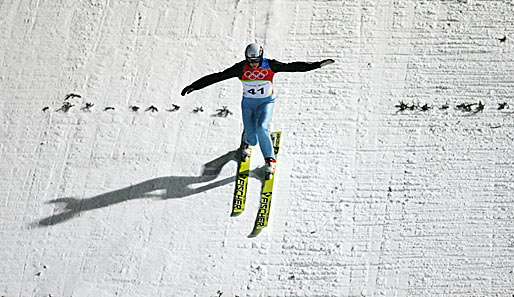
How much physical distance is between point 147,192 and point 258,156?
1.32m

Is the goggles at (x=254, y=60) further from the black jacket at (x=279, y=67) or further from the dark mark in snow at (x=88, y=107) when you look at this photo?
the dark mark in snow at (x=88, y=107)

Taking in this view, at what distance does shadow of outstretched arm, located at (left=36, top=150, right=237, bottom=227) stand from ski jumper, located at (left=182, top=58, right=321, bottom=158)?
0.69 metres

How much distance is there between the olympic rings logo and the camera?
34.2ft

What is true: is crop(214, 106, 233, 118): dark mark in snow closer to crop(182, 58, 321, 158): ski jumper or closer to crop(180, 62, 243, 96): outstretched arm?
crop(182, 58, 321, 158): ski jumper

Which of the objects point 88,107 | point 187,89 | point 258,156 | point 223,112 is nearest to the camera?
point 187,89

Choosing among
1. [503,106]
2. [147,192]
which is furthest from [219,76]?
[503,106]

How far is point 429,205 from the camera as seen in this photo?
35.8 feet

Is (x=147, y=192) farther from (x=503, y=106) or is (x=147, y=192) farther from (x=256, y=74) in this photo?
(x=503, y=106)

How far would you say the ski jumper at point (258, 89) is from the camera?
1043cm

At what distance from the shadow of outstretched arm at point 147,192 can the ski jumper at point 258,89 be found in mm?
694

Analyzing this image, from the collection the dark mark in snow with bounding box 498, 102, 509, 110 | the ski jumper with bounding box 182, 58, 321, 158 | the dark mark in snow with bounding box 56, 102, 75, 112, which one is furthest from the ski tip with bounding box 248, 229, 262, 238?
the dark mark in snow with bounding box 498, 102, 509, 110

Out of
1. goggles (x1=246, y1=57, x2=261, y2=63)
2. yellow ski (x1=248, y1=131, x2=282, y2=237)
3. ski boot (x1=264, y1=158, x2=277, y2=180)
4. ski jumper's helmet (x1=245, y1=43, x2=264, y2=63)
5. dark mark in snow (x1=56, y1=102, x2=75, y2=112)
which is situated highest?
ski jumper's helmet (x1=245, y1=43, x2=264, y2=63)

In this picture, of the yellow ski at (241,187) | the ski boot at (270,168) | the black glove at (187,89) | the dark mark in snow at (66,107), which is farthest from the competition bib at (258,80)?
the dark mark in snow at (66,107)

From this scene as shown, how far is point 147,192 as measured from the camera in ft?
37.2
